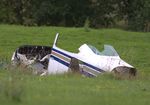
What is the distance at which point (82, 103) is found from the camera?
10664 mm

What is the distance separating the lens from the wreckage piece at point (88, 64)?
1817 cm

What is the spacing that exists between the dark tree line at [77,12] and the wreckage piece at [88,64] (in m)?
25.8

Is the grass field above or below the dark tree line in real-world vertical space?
above

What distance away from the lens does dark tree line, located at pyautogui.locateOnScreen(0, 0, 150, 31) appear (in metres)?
46.4

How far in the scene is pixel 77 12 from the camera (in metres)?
49.0

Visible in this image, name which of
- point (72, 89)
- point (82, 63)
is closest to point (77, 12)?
point (82, 63)

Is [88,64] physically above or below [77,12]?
above

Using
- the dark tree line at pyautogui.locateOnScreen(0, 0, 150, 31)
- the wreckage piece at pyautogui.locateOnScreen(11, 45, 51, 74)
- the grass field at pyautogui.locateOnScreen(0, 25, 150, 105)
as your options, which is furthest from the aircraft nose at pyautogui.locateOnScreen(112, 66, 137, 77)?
the dark tree line at pyautogui.locateOnScreen(0, 0, 150, 31)

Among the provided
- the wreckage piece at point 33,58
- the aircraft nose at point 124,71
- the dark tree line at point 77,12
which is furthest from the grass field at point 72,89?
the dark tree line at point 77,12

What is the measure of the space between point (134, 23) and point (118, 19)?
13.5 feet

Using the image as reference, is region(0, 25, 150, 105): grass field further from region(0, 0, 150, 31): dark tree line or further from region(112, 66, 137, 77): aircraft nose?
region(0, 0, 150, 31): dark tree line

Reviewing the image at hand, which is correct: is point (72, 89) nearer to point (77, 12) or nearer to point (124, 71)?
point (124, 71)

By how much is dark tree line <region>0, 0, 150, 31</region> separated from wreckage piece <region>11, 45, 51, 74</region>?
23458mm

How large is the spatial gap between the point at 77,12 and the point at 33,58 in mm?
28123
